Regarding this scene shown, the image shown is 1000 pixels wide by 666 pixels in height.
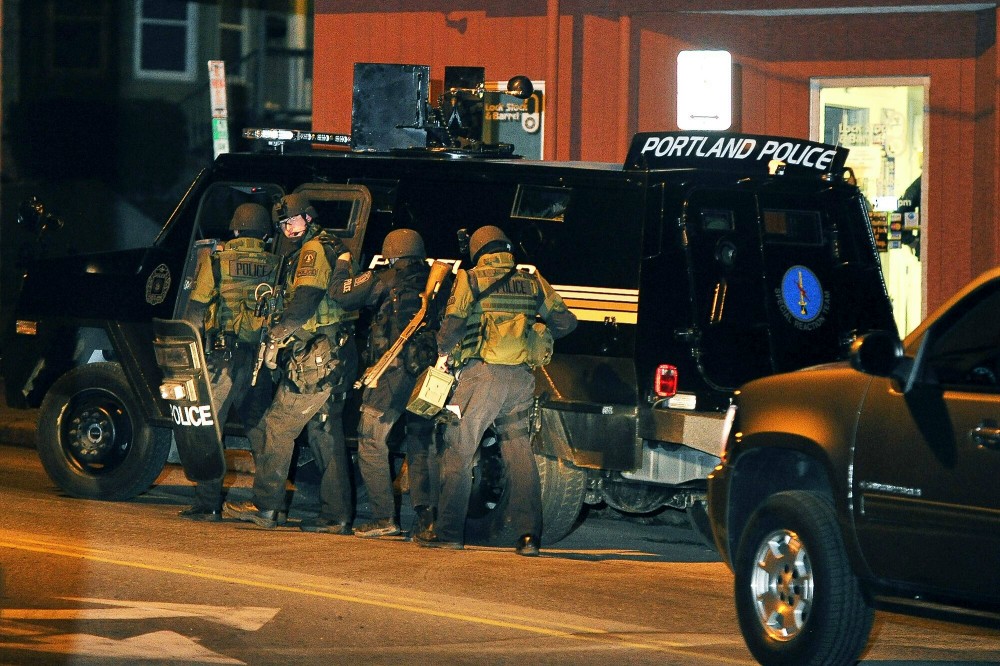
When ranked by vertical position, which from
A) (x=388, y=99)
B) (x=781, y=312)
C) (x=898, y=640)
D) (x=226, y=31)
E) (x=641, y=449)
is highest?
(x=226, y=31)

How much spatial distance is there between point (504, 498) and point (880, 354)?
363 cm

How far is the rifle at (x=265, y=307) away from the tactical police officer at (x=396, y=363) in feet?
1.56

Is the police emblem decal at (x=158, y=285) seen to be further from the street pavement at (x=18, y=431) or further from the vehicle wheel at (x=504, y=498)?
the street pavement at (x=18, y=431)

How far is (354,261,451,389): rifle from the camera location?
938 centimetres

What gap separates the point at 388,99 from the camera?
35.8 ft

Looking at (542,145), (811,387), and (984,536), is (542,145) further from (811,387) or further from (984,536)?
(984,536)

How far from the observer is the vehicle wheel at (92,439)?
1053 cm

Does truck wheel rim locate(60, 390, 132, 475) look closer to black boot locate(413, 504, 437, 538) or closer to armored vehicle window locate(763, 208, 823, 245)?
black boot locate(413, 504, 437, 538)

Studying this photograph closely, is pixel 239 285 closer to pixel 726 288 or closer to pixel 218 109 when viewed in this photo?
pixel 726 288

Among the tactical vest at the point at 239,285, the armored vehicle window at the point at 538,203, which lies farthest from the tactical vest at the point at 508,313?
the tactical vest at the point at 239,285

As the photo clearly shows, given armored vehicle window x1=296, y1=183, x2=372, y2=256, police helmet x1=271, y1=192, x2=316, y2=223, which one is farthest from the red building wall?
police helmet x1=271, y1=192, x2=316, y2=223

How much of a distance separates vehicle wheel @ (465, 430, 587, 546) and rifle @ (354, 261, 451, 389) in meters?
0.74

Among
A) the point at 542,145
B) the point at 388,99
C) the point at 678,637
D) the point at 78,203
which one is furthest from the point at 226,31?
the point at 678,637

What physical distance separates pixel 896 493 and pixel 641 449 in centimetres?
285
